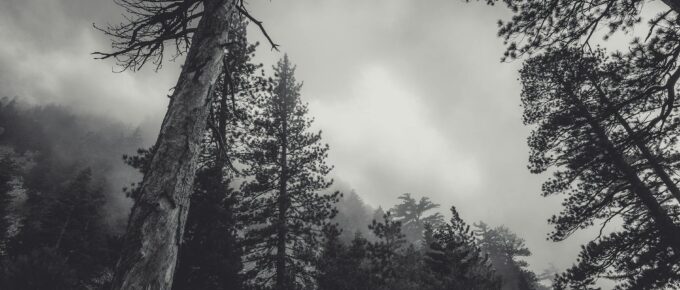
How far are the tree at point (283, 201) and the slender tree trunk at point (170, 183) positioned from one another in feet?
31.4

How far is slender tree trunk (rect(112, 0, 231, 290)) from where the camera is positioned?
1.68 m

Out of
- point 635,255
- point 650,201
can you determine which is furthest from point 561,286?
point 650,201

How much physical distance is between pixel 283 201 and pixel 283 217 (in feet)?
2.46

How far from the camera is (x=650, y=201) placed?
8625 millimetres

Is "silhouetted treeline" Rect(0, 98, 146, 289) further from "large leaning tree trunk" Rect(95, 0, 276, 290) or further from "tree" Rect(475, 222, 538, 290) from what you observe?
"tree" Rect(475, 222, 538, 290)

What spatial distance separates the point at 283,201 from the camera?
1290 centimetres

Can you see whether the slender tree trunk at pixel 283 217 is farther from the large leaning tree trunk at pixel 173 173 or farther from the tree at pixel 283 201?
the large leaning tree trunk at pixel 173 173

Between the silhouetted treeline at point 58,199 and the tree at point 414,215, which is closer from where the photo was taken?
the silhouetted treeline at point 58,199

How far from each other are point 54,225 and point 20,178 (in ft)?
207

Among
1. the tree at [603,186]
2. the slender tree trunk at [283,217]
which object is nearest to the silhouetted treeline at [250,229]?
the slender tree trunk at [283,217]

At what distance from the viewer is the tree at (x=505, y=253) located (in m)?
34.5

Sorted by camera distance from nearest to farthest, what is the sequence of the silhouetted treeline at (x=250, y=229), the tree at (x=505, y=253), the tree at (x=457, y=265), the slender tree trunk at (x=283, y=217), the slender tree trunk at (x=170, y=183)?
the slender tree trunk at (x=170, y=183), the silhouetted treeline at (x=250, y=229), the slender tree trunk at (x=283, y=217), the tree at (x=457, y=265), the tree at (x=505, y=253)

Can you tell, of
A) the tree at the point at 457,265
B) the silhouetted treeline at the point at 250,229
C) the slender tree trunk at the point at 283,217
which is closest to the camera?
the silhouetted treeline at the point at 250,229

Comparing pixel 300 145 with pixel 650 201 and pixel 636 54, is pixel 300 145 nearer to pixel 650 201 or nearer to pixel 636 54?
pixel 636 54
